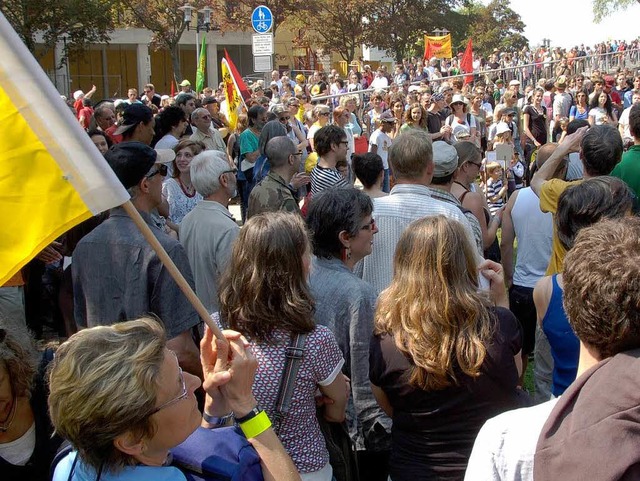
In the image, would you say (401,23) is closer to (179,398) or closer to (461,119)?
(461,119)

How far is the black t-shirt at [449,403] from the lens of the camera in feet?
8.45

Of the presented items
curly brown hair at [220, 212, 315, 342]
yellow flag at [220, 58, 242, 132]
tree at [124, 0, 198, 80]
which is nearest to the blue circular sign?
yellow flag at [220, 58, 242, 132]

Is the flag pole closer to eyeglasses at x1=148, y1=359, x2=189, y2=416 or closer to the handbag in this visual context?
eyeglasses at x1=148, y1=359, x2=189, y2=416

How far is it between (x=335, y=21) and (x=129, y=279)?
45761 millimetres

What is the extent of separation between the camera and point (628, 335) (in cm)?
179

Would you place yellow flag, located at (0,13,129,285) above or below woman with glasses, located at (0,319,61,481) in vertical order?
above

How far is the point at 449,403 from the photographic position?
2.58 metres

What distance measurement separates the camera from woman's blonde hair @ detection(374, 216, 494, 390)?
8.35ft

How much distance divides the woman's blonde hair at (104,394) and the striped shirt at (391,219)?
2.42 meters

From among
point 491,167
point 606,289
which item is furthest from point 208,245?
point 491,167

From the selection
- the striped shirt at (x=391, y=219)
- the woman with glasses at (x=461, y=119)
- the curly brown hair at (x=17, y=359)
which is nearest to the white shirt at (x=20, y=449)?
the curly brown hair at (x=17, y=359)

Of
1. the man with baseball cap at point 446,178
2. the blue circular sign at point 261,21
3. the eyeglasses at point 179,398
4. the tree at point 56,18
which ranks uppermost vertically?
the tree at point 56,18

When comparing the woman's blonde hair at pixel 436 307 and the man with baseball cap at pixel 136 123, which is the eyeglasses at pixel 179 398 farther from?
the man with baseball cap at pixel 136 123

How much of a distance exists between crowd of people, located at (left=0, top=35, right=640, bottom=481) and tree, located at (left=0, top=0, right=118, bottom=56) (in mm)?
13057
